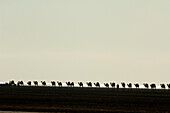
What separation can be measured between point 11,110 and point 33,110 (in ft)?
8.01

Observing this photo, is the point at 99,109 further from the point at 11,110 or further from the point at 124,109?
the point at 11,110

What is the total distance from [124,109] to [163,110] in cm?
474

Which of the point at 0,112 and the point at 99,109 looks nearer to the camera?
the point at 0,112

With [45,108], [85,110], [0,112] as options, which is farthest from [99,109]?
[0,112]

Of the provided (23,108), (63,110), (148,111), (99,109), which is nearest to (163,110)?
(148,111)

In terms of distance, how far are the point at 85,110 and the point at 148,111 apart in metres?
7.11

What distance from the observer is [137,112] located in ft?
204

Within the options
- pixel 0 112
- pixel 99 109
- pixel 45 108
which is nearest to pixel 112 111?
pixel 99 109

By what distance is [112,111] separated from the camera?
208 feet

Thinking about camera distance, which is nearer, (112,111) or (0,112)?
Result: (0,112)

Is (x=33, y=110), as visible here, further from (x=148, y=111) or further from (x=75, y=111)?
(x=148, y=111)

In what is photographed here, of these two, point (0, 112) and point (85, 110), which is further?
point (85, 110)

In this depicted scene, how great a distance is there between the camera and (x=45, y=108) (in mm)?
66125

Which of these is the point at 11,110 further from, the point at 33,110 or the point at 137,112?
the point at 137,112
